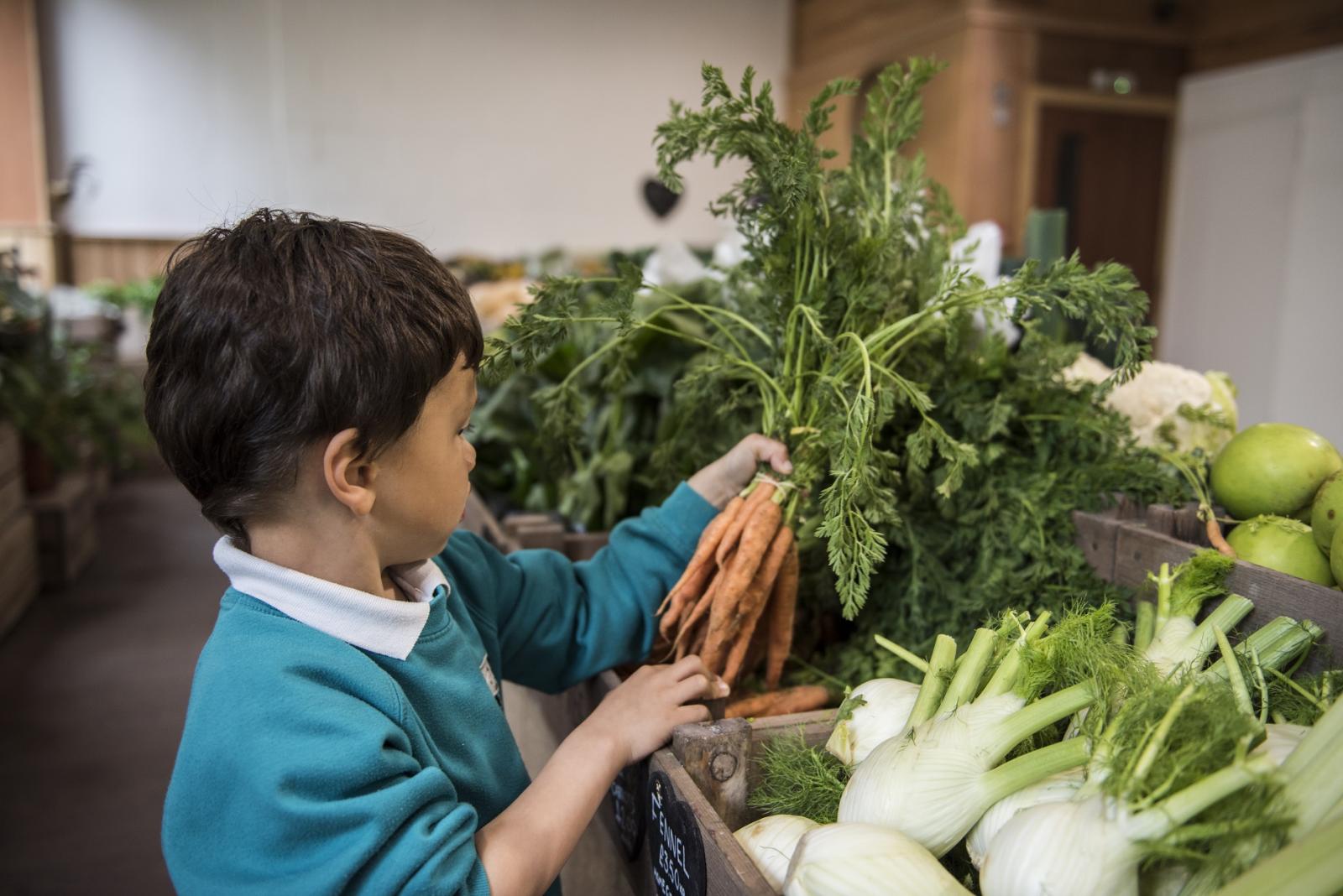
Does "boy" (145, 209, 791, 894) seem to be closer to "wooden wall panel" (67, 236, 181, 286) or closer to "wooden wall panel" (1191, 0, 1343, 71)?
"wooden wall panel" (1191, 0, 1343, 71)

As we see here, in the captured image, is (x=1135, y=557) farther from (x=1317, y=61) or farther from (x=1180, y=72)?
(x=1180, y=72)

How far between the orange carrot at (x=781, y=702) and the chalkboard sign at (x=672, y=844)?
286mm

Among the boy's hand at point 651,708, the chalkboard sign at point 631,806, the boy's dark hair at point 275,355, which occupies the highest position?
the boy's dark hair at point 275,355

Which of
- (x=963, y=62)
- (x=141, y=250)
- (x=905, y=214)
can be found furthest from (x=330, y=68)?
(x=905, y=214)

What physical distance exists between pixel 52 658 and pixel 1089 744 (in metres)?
3.21

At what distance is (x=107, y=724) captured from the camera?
8.29 feet

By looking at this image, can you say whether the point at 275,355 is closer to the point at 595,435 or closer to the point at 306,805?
the point at 306,805

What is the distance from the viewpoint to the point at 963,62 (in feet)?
17.4

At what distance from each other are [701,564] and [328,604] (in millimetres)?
477

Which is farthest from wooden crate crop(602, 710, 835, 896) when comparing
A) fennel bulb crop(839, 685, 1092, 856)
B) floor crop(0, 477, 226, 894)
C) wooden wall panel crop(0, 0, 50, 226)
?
wooden wall panel crop(0, 0, 50, 226)

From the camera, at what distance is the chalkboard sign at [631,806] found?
0.94 meters

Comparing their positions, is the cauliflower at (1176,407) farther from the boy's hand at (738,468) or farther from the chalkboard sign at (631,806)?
the chalkboard sign at (631,806)

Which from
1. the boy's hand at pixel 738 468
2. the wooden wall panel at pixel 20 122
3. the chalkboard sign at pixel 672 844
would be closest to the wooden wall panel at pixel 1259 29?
the boy's hand at pixel 738 468

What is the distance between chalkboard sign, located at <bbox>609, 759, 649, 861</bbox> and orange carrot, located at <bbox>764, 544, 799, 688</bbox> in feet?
0.97
